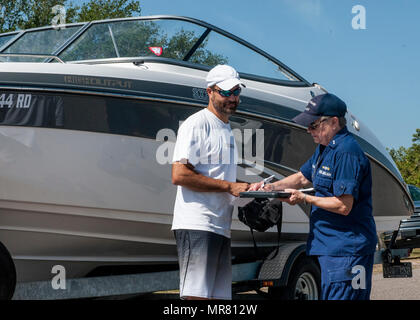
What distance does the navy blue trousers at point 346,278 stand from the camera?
3076 millimetres

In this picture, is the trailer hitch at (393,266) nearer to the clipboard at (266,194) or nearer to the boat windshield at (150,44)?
the boat windshield at (150,44)

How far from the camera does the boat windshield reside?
5434 millimetres

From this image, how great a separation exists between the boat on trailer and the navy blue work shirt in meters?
2.03

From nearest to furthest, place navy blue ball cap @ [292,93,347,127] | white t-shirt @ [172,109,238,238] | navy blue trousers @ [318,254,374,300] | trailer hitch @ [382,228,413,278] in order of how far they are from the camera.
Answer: navy blue trousers @ [318,254,374,300]
navy blue ball cap @ [292,93,347,127]
white t-shirt @ [172,109,238,238]
trailer hitch @ [382,228,413,278]

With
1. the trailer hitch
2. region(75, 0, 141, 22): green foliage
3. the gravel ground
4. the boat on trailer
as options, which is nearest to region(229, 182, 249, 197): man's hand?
the boat on trailer

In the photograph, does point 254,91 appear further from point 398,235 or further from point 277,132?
point 398,235

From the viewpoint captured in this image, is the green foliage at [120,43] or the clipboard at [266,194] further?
the green foliage at [120,43]

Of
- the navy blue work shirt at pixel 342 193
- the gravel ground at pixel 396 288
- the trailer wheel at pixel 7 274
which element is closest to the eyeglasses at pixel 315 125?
the navy blue work shirt at pixel 342 193

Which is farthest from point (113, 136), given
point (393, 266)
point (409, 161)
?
point (409, 161)

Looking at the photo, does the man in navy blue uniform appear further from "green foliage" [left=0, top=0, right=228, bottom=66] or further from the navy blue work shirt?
"green foliage" [left=0, top=0, right=228, bottom=66]

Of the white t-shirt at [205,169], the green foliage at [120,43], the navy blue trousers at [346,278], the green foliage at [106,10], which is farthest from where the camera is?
the green foliage at [106,10]

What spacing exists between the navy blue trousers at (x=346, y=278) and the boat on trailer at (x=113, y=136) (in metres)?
2.16

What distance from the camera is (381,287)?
29.1 ft
